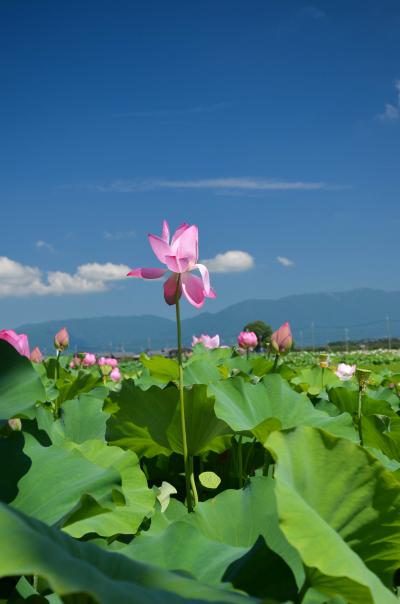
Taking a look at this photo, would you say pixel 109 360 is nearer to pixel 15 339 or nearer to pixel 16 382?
pixel 15 339

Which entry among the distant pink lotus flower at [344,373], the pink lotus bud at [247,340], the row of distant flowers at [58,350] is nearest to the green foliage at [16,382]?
the row of distant flowers at [58,350]

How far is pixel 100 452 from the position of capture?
1148 mm

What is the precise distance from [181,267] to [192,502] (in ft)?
1.73

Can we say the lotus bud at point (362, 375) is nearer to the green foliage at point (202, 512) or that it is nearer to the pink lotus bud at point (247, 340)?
the green foliage at point (202, 512)

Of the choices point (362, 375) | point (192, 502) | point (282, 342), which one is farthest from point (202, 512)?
point (282, 342)

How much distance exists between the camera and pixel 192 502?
4.54 feet

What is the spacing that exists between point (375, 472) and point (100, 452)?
0.63 metres

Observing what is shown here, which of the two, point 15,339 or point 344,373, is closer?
point 15,339

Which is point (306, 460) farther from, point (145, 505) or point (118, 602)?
point (145, 505)

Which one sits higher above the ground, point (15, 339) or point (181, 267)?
point (181, 267)

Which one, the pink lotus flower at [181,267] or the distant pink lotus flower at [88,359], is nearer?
the pink lotus flower at [181,267]

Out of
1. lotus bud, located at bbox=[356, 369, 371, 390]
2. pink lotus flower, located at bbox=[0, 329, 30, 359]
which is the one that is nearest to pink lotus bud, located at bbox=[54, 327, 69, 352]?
pink lotus flower, located at bbox=[0, 329, 30, 359]

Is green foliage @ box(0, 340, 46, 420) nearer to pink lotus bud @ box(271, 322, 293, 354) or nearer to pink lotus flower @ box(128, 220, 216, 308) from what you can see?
pink lotus flower @ box(128, 220, 216, 308)

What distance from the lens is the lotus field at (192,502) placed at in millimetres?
446
